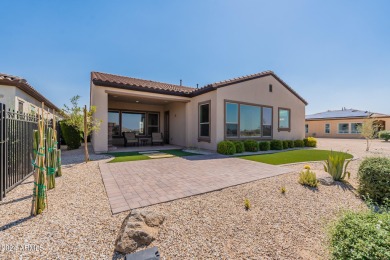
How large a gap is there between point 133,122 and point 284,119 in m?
12.3

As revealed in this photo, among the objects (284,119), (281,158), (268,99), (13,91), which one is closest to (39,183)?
(281,158)

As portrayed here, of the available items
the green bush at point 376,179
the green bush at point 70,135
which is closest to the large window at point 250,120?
the green bush at point 376,179

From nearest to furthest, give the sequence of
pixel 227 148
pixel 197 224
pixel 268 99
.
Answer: pixel 197 224 → pixel 227 148 → pixel 268 99

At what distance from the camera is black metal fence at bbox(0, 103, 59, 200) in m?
3.41

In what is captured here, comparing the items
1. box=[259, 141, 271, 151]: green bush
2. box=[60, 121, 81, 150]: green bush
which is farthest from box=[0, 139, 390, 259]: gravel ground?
box=[60, 121, 81, 150]: green bush

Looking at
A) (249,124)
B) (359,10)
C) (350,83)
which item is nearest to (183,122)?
(249,124)

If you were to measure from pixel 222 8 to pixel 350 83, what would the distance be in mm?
16682

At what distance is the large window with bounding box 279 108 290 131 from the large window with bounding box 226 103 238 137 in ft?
15.3

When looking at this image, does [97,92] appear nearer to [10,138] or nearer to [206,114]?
[10,138]

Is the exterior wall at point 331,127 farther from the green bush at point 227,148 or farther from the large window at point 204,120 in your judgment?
the large window at point 204,120

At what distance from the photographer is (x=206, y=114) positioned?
10.5m

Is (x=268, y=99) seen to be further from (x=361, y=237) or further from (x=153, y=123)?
(x=361, y=237)

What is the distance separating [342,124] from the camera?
26078mm

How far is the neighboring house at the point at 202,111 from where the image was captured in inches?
372
